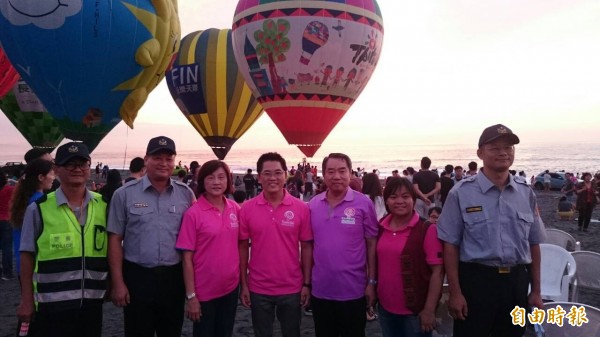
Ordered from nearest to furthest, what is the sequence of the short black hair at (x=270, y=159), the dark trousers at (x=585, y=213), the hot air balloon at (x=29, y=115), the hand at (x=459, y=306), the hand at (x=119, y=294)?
the hand at (x=459, y=306)
the hand at (x=119, y=294)
the short black hair at (x=270, y=159)
the dark trousers at (x=585, y=213)
the hot air balloon at (x=29, y=115)

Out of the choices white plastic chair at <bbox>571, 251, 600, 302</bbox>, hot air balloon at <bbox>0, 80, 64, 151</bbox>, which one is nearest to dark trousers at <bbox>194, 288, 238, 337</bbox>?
white plastic chair at <bbox>571, 251, 600, 302</bbox>

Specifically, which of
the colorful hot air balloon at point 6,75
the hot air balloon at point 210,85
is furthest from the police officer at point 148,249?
the hot air balloon at point 210,85

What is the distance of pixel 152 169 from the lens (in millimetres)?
3498

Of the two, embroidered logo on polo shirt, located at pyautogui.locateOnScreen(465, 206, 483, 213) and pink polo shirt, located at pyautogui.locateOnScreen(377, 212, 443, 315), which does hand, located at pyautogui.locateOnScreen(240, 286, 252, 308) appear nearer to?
pink polo shirt, located at pyautogui.locateOnScreen(377, 212, 443, 315)

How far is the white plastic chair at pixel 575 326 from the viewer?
3.14m

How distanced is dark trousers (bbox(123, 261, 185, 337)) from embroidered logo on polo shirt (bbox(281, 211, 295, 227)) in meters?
0.91

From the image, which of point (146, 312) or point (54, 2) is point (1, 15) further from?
point (146, 312)

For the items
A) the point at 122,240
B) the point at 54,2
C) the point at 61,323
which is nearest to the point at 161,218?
the point at 122,240

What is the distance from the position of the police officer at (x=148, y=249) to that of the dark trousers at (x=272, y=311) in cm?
63

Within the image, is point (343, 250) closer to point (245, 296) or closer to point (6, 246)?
point (245, 296)

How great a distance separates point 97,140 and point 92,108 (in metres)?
1.02

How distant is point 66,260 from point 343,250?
80.3 inches

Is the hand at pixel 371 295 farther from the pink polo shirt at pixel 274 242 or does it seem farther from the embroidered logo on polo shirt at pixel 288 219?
the embroidered logo on polo shirt at pixel 288 219

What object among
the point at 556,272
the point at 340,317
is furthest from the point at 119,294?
the point at 556,272
